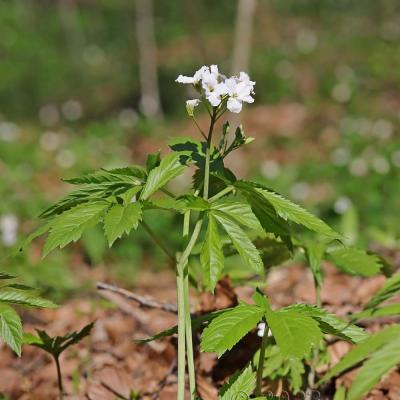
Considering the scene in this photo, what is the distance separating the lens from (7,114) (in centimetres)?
1338

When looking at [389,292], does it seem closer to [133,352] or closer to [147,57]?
[133,352]

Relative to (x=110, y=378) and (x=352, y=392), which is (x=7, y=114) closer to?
(x=110, y=378)

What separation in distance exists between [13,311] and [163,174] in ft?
1.59

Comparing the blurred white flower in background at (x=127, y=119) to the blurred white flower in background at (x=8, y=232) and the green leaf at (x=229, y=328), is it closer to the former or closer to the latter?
the blurred white flower in background at (x=8, y=232)

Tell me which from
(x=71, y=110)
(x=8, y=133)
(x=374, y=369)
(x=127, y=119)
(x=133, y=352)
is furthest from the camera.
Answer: (x=71, y=110)

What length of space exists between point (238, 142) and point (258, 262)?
0.34 metres

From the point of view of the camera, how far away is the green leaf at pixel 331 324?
55.3 inches

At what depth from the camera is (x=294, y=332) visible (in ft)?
4.25

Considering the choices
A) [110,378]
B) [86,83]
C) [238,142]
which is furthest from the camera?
[86,83]

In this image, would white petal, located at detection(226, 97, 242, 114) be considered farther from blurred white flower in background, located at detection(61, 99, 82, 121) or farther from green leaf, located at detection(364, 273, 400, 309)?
blurred white flower in background, located at detection(61, 99, 82, 121)

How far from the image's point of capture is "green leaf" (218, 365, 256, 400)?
5.05 feet

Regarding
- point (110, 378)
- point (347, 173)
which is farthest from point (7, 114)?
point (110, 378)

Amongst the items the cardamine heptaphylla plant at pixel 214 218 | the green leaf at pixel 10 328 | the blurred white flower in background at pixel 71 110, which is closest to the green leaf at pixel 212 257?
the cardamine heptaphylla plant at pixel 214 218

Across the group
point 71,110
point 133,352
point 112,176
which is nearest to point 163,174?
point 112,176
